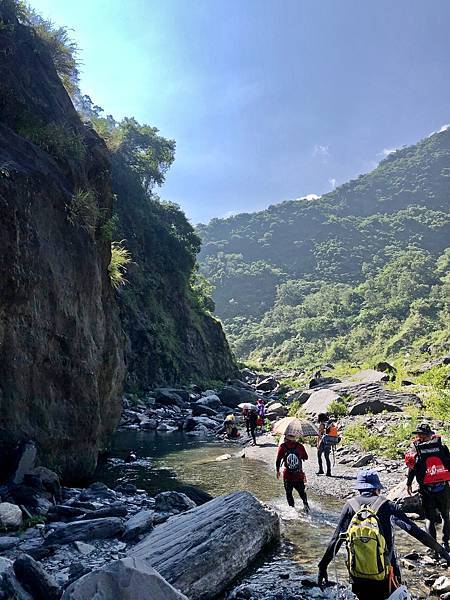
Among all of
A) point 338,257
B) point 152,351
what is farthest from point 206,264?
point 152,351

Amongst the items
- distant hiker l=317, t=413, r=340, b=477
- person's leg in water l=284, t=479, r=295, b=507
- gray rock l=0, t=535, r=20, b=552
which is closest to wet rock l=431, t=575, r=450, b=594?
person's leg in water l=284, t=479, r=295, b=507

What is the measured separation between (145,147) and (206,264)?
105 meters

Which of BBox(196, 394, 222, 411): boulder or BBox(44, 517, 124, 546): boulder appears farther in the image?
BBox(196, 394, 222, 411): boulder

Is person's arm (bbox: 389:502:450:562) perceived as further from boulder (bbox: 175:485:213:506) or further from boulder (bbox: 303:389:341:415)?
boulder (bbox: 303:389:341:415)

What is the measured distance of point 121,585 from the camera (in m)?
4.18

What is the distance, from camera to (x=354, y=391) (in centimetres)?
2686

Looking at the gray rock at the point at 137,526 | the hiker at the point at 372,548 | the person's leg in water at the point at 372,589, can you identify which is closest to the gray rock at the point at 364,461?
the gray rock at the point at 137,526

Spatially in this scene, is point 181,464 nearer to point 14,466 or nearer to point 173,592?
point 14,466

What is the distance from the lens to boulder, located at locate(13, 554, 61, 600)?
5582mm

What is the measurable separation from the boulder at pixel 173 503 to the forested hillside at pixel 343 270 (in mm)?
46884

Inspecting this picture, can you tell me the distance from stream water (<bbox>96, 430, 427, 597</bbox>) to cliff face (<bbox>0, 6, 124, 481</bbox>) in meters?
2.14

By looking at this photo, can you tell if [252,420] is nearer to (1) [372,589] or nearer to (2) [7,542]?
(2) [7,542]

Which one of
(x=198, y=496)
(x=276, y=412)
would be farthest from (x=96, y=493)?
(x=276, y=412)

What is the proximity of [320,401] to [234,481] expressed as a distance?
13971 millimetres
